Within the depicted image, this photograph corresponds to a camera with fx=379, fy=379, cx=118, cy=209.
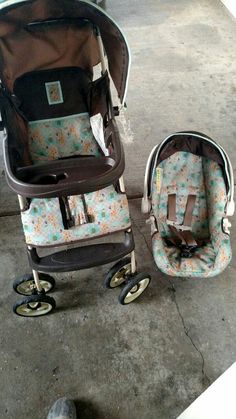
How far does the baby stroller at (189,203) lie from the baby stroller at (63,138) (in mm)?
195

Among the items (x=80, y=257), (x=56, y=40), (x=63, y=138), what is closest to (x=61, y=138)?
(x=63, y=138)

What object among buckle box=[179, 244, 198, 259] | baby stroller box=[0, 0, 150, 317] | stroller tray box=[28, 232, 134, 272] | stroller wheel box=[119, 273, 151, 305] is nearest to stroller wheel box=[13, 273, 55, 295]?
baby stroller box=[0, 0, 150, 317]

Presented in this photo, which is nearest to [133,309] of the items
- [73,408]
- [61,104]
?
[73,408]

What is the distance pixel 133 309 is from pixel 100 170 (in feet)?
2.08

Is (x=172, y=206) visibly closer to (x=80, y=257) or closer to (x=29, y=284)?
(x=80, y=257)

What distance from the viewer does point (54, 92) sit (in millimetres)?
1606

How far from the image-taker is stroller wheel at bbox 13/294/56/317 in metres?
1.46

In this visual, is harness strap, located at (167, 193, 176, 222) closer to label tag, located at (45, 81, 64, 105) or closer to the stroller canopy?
the stroller canopy

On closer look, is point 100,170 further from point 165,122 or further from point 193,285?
point 165,122

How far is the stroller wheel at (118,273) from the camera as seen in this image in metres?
1.52

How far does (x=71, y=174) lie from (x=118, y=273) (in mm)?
503

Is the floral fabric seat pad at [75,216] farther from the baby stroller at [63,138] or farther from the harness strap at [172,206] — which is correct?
the harness strap at [172,206]

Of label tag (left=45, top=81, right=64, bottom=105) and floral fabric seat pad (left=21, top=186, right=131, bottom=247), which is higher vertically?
label tag (left=45, top=81, right=64, bottom=105)

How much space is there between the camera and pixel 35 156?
167 cm
